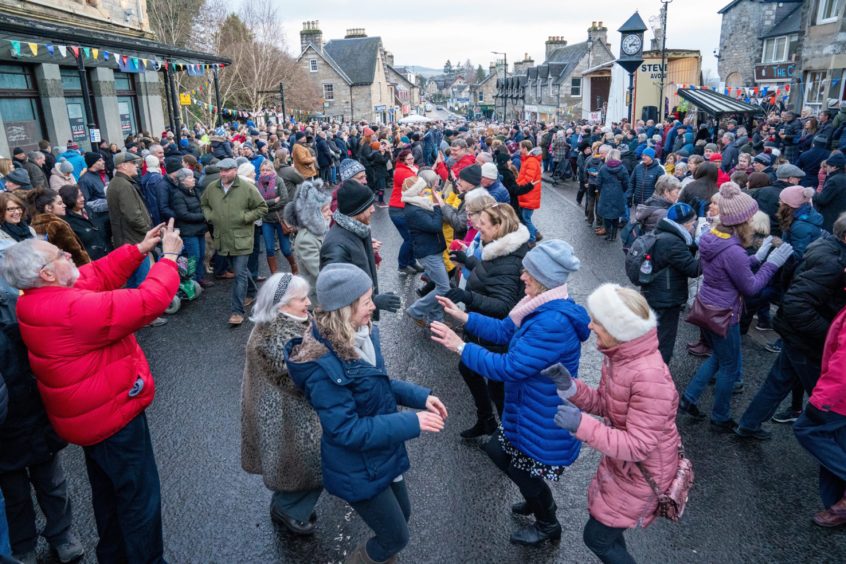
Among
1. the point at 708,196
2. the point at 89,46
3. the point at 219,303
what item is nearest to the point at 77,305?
the point at 219,303

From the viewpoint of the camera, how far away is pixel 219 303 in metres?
8.08

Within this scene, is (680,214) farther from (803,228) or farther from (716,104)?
(716,104)

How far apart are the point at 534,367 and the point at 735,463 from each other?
2.49 metres

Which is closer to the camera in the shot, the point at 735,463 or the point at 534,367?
the point at 534,367

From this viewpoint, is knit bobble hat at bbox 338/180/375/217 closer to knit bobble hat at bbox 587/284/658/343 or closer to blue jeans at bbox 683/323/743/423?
knit bobble hat at bbox 587/284/658/343

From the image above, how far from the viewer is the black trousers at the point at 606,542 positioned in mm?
2812

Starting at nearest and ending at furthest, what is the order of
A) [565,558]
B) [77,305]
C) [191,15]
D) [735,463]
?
[77,305] < [565,558] < [735,463] < [191,15]

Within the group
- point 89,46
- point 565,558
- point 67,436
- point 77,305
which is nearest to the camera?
point 77,305

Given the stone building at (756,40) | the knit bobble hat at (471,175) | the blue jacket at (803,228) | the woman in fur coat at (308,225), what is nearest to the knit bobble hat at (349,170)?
the woman in fur coat at (308,225)

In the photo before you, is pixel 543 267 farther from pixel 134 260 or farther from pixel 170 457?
pixel 170 457

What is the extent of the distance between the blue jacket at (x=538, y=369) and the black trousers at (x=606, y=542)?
1.35ft

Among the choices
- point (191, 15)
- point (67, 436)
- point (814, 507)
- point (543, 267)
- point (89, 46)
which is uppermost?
point (191, 15)

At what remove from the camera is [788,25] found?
2959 cm

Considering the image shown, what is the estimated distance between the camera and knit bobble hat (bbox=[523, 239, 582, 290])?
3.12 metres
